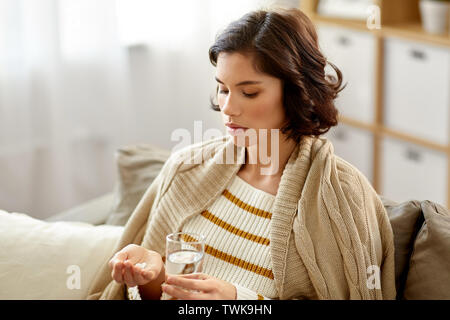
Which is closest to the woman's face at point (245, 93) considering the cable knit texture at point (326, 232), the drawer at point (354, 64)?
the cable knit texture at point (326, 232)

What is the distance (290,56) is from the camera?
1.42 metres

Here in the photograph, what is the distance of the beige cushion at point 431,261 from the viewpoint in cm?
138

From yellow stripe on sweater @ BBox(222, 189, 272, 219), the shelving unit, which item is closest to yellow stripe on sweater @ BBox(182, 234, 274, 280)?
yellow stripe on sweater @ BBox(222, 189, 272, 219)

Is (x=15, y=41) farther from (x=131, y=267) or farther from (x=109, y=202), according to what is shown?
(x=131, y=267)

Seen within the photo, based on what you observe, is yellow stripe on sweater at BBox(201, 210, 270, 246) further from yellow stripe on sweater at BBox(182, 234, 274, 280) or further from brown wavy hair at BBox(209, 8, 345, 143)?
brown wavy hair at BBox(209, 8, 345, 143)

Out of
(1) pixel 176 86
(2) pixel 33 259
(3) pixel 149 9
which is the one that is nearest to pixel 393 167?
(1) pixel 176 86

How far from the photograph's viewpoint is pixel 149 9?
3.17 meters

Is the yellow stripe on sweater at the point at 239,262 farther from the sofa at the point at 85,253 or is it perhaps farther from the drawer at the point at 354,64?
the drawer at the point at 354,64

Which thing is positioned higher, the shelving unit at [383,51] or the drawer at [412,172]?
the shelving unit at [383,51]

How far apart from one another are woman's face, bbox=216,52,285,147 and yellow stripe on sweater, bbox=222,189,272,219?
17 cm

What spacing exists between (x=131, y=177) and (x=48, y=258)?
1.31ft

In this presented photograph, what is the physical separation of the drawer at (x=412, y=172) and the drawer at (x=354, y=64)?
0.65 feet

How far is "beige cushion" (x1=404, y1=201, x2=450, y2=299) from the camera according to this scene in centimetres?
138
